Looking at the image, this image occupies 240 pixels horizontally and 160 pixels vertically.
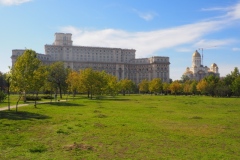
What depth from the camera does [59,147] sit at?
50.1 feet

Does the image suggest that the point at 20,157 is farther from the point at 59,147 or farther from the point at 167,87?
the point at 167,87

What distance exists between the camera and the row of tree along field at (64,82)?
38250mm

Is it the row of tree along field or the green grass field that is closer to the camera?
the green grass field

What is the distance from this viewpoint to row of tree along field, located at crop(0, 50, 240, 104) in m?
38.2

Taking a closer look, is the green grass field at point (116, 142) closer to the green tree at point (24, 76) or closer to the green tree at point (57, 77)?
the green tree at point (24, 76)

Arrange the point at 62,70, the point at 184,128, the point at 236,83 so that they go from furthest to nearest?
the point at 236,83
the point at 62,70
the point at 184,128

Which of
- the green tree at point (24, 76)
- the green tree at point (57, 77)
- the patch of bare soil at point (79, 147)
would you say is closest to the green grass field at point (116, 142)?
the patch of bare soil at point (79, 147)

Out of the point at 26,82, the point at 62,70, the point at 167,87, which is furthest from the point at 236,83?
the point at 26,82

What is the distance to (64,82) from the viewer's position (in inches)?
3332

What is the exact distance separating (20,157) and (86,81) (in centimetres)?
6175

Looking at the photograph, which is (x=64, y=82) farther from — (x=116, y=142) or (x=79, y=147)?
(x=79, y=147)

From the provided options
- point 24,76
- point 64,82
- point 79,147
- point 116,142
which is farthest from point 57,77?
point 79,147

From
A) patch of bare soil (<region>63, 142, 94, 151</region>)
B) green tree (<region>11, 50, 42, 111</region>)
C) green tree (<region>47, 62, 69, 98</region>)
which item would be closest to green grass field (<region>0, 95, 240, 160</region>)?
patch of bare soil (<region>63, 142, 94, 151</region>)

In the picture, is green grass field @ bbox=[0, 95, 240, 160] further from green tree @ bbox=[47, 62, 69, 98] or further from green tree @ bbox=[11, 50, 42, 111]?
green tree @ bbox=[47, 62, 69, 98]
